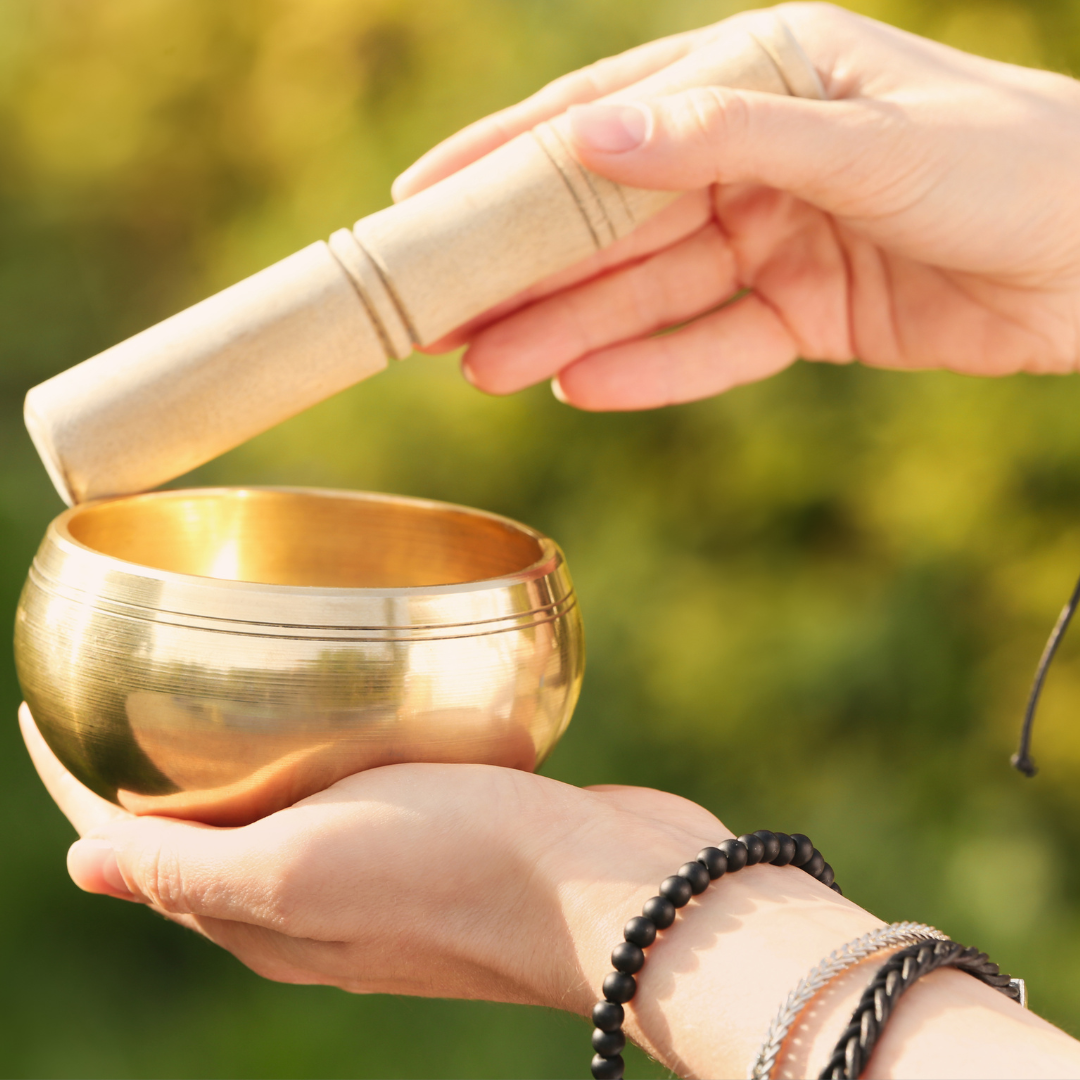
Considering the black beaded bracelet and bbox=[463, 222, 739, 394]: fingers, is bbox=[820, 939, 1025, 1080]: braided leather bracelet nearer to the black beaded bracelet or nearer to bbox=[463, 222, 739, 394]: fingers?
the black beaded bracelet

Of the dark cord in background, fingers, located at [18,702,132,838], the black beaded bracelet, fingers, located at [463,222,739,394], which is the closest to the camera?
the black beaded bracelet

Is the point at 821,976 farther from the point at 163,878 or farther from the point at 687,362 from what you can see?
the point at 687,362

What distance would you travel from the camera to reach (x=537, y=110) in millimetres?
1532

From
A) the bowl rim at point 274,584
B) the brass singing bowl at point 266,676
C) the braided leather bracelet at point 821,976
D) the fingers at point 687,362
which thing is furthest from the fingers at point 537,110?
the braided leather bracelet at point 821,976

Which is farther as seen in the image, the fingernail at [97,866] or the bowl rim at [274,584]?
the fingernail at [97,866]

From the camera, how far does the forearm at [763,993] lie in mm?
913

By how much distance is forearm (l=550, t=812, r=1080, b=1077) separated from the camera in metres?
0.91

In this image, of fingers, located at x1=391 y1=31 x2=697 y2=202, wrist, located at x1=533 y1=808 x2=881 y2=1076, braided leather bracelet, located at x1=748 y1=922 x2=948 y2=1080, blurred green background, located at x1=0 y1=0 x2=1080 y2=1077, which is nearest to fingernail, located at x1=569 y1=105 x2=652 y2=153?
fingers, located at x1=391 y1=31 x2=697 y2=202

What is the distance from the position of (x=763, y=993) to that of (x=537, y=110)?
3.62 feet

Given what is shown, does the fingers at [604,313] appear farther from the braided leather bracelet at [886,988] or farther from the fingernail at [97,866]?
the braided leather bracelet at [886,988]

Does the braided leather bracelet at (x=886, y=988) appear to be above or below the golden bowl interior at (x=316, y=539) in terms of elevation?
below

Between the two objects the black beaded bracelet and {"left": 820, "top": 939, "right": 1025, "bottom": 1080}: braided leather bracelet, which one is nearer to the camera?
{"left": 820, "top": 939, "right": 1025, "bottom": 1080}: braided leather bracelet

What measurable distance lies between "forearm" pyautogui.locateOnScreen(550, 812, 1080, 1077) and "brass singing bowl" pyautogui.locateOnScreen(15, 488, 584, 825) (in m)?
0.20

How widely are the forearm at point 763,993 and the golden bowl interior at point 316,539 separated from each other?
1.43 feet
